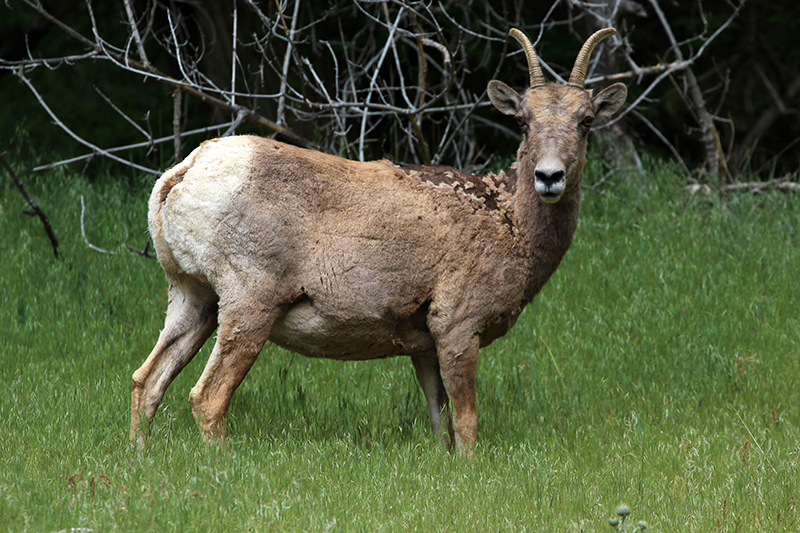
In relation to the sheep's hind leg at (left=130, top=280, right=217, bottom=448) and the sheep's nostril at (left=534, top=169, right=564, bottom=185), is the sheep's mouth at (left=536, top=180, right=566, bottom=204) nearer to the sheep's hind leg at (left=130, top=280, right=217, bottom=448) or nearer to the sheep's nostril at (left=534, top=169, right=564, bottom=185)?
the sheep's nostril at (left=534, top=169, right=564, bottom=185)

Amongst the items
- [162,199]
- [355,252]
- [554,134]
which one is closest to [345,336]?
[355,252]

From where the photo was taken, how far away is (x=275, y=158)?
17.5 feet

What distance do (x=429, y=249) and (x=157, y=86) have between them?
8.66 metres

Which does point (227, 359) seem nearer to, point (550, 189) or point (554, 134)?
point (550, 189)

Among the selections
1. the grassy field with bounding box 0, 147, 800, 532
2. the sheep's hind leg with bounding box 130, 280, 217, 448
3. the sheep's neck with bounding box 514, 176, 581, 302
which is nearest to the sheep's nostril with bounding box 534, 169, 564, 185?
the sheep's neck with bounding box 514, 176, 581, 302

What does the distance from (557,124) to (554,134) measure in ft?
0.27

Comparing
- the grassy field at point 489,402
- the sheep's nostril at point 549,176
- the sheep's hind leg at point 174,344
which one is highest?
the sheep's nostril at point 549,176

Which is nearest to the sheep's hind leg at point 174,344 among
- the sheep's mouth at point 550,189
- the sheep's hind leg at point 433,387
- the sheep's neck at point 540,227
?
the sheep's hind leg at point 433,387

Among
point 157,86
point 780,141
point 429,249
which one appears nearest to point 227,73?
point 157,86

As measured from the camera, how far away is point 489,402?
6.80m

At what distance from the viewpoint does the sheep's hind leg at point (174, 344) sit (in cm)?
546

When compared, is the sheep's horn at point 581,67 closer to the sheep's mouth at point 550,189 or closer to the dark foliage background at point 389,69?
the sheep's mouth at point 550,189

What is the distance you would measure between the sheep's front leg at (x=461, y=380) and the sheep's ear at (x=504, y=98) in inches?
64.0

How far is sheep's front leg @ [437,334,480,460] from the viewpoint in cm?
545
